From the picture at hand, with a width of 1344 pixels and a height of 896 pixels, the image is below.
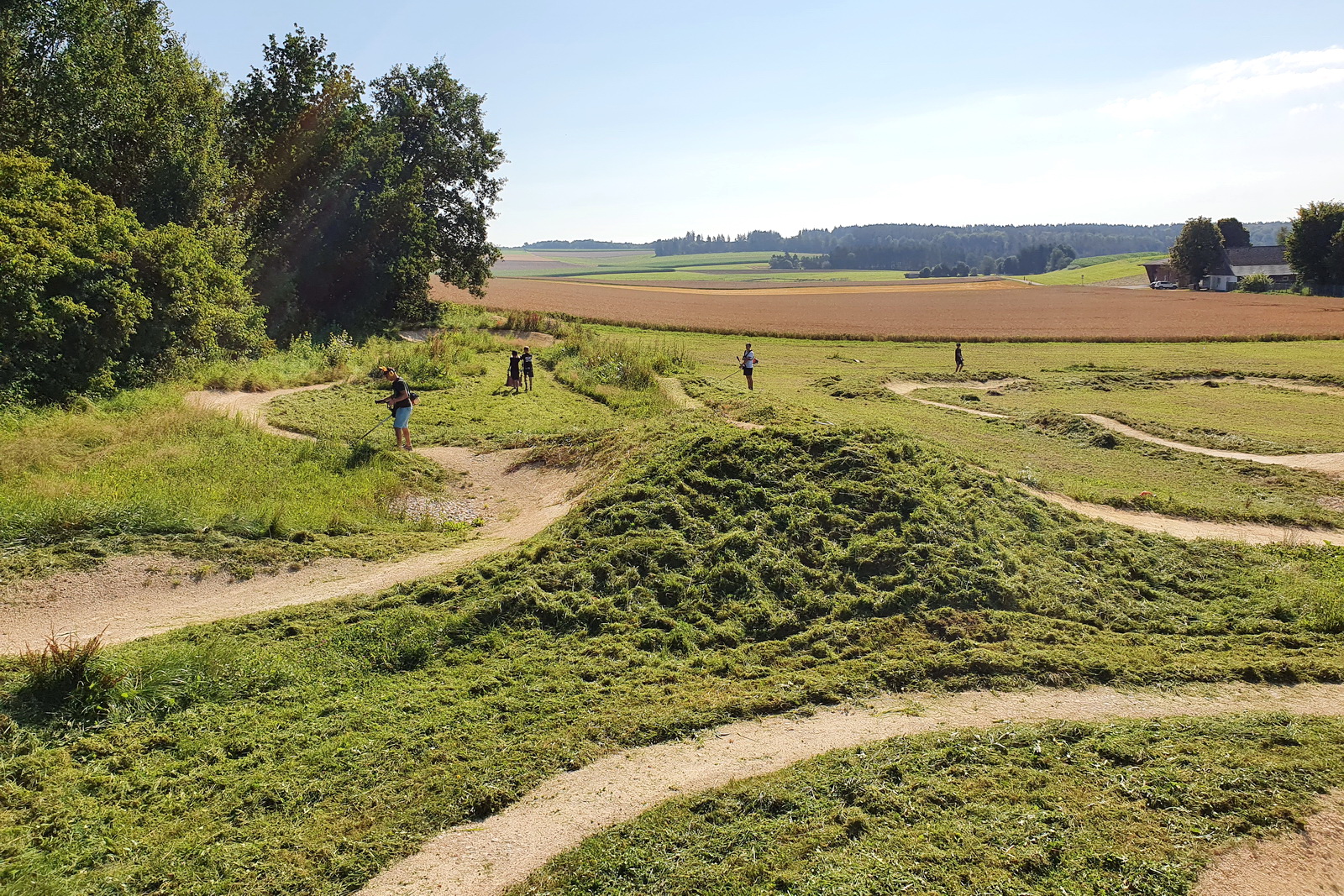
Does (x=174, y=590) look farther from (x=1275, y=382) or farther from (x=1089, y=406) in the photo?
(x=1275, y=382)

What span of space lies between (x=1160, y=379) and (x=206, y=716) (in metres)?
38.1

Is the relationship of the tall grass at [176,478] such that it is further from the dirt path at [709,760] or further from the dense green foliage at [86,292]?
the dirt path at [709,760]

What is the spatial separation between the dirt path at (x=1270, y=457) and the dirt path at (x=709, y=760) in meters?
13.6

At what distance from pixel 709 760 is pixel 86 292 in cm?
1953

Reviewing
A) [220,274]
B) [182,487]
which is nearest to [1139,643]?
[182,487]

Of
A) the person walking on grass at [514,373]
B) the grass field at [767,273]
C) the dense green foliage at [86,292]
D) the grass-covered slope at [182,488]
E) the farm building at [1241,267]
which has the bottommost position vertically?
the grass-covered slope at [182,488]

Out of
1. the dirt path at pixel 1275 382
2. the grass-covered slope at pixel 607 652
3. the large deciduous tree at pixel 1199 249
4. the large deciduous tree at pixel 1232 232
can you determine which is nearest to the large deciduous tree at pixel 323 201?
A: the grass-covered slope at pixel 607 652

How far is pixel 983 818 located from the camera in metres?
6.23

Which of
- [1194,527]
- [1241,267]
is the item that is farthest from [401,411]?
[1241,267]

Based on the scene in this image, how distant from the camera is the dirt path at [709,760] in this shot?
5.97 m

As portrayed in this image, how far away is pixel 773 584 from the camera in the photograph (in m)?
10.7

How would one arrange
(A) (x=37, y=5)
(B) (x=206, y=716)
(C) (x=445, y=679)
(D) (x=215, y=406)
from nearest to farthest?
(B) (x=206, y=716), (C) (x=445, y=679), (D) (x=215, y=406), (A) (x=37, y=5)

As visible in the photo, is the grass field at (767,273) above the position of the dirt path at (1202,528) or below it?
above

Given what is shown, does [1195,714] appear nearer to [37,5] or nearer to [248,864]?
[248,864]
